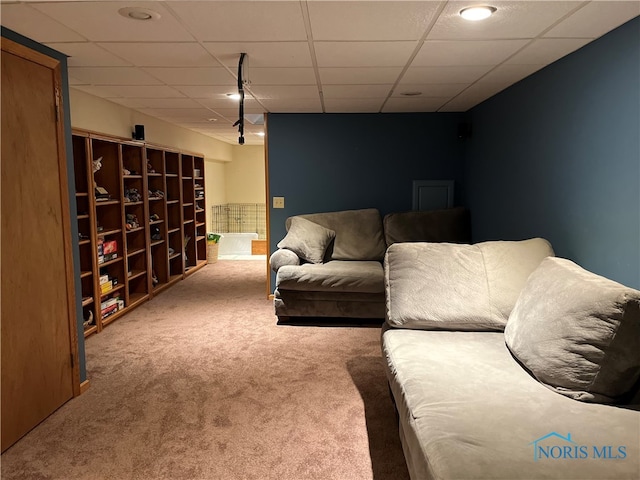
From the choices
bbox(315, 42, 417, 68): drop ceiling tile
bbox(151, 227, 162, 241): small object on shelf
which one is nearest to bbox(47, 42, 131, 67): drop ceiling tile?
bbox(315, 42, 417, 68): drop ceiling tile

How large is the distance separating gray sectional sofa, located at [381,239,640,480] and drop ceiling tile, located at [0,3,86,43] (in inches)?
80.3

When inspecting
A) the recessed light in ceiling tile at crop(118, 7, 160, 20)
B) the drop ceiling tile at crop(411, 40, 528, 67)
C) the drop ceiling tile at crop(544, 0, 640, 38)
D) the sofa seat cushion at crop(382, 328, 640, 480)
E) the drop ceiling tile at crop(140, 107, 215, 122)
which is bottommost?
the sofa seat cushion at crop(382, 328, 640, 480)

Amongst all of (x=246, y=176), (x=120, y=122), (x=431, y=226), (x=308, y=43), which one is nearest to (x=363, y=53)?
(x=308, y=43)

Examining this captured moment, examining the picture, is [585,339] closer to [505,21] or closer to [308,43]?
[505,21]

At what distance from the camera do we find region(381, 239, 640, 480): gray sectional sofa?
1.40m

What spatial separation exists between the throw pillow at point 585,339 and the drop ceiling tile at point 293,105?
288 cm

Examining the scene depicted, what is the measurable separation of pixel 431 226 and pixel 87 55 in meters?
3.37

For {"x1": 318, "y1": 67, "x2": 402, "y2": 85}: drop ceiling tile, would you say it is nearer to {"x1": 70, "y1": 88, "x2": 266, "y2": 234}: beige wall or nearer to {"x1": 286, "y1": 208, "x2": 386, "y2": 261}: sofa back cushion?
{"x1": 286, "y1": 208, "x2": 386, "y2": 261}: sofa back cushion

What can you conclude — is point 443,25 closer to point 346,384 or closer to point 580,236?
point 580,236

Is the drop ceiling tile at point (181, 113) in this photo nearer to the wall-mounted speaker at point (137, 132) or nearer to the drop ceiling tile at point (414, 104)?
the wall-mounted speaker at point (137, 132)

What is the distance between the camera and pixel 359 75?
3.26m

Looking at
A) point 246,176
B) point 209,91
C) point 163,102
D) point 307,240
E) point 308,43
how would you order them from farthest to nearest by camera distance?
point 246,176 < point 307,240 < point 163,102 < point 209,91 < point 308,43

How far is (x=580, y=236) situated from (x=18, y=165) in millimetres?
2987

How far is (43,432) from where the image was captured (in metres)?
2.41
